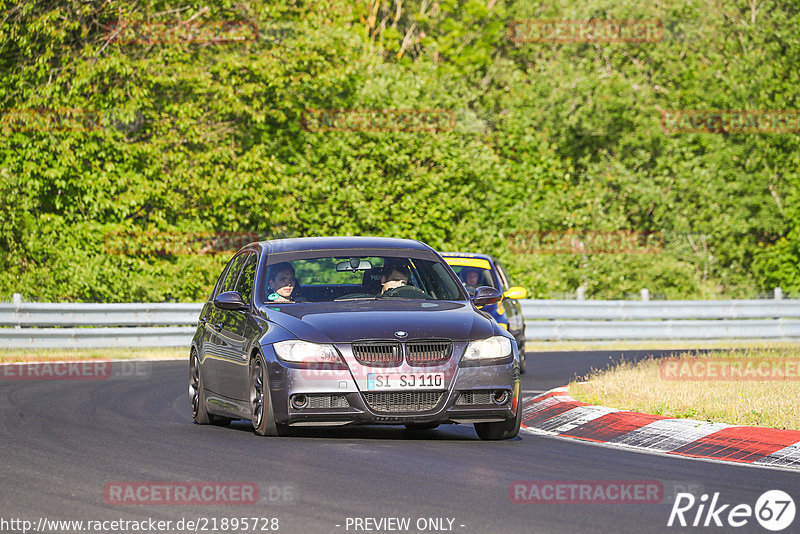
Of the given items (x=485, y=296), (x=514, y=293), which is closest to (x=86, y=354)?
(x=514, y=293)

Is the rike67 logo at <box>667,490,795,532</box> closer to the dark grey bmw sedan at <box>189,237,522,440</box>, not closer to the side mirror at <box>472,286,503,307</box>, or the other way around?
the dark grey bmw sedan at <box>189,237,522,440</box>

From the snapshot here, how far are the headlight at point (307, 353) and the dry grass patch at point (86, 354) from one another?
13712mm

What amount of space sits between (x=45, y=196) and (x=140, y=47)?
4.12 meters

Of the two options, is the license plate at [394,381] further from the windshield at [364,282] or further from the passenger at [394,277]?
the passenger at [394,277]

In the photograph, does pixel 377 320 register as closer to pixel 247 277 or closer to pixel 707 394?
pixel 247 277

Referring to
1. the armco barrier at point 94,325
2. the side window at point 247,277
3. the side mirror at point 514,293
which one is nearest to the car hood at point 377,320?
the side window at point 247,277

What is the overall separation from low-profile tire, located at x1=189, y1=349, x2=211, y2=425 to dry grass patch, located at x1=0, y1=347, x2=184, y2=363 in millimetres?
11050

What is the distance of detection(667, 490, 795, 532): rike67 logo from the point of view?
6969 mm

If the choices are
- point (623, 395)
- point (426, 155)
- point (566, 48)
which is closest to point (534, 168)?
point (566, 48)

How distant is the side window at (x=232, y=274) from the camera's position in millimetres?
12430

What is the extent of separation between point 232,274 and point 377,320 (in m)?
2.67

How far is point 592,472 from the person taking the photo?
8.73 meters

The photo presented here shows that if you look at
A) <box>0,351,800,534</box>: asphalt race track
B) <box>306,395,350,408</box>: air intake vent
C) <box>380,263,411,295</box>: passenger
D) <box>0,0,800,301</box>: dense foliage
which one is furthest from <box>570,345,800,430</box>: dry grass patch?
<box>0,0,800,301</box>: dense foliage

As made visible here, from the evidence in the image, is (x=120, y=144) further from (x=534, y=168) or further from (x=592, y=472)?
(x=592, y=472)
